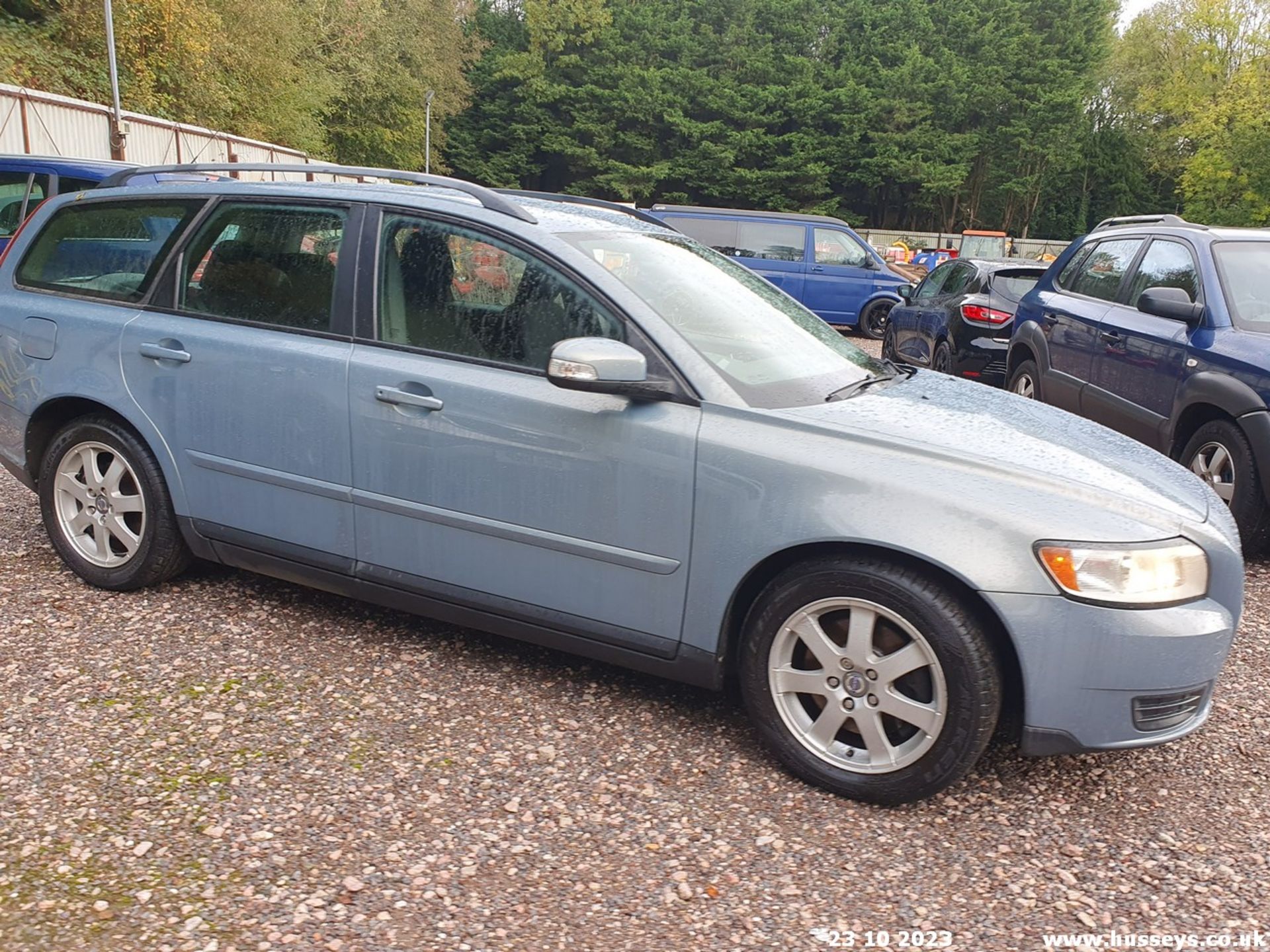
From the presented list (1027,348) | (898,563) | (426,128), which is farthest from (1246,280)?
(426,128)

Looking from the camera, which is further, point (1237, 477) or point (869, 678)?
point (1237, 477)

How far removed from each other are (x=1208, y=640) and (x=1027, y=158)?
63182 mm

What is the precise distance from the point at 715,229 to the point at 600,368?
1497 cm

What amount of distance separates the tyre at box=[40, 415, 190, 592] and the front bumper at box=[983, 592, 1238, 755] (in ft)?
10.1

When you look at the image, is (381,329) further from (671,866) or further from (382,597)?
(671,866)

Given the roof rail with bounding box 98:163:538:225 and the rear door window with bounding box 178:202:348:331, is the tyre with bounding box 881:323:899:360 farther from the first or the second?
the rear door window with bounding box 178:202:348:331

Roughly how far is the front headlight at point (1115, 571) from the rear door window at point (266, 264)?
98.2 inches

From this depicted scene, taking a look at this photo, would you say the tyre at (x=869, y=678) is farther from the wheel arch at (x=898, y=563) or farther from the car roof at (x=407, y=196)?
the car roof at (x=407, y=196)

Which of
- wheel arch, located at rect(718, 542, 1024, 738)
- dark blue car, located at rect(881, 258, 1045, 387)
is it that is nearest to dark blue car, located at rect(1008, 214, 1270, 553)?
dark blue car, located at rect(881, 258, 1045, 387)

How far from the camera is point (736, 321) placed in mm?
3482

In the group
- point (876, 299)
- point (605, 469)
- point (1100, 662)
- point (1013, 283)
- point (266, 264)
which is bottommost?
point (876, 299)

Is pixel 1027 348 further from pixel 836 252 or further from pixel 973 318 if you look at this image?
pixel 836 252

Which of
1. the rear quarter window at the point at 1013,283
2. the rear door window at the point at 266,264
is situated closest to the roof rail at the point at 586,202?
the rear door window at the point at 266,264

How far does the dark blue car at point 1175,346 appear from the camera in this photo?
5.26 m
